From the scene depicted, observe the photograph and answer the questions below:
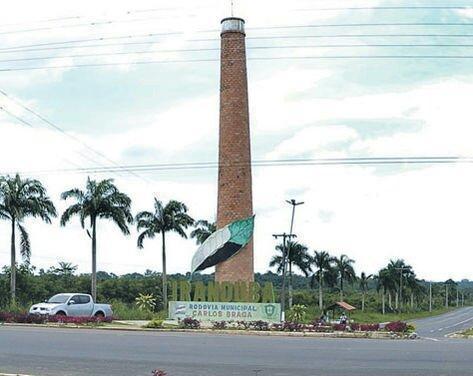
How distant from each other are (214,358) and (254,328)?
1509 centimetres

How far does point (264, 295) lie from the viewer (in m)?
38.1

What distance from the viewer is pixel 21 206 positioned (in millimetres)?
47688

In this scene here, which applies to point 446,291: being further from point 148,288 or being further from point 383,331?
point 383,331

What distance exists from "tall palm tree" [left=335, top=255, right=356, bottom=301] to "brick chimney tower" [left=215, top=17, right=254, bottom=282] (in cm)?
5421

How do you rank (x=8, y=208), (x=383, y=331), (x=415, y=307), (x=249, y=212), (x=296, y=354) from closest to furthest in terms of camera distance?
(x=296, y=354)
(x=383, y=331)
(x=249, y=212)
(x=8, y=208)
(x=415, y=307)

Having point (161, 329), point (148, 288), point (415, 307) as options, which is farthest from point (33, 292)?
point (415, 307)

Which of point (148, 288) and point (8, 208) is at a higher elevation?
point (8, 208)

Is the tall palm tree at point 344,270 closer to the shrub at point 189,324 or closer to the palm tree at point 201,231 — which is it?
the palm tree at point 201,231

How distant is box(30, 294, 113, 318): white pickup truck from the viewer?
34000 millimetres

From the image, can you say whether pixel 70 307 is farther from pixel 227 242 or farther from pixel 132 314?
pixel 227 242

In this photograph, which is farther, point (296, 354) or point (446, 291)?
point (446, 291)

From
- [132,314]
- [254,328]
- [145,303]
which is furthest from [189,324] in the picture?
[145,303]

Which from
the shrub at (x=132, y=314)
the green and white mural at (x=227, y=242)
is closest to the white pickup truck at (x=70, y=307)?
the shrub at (x=132, y=314)

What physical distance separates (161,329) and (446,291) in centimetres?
15204
